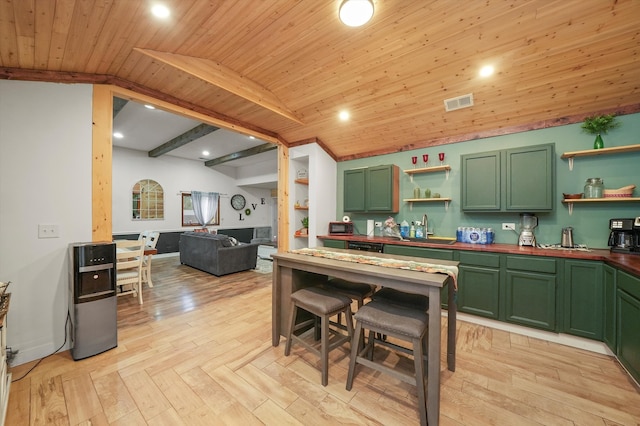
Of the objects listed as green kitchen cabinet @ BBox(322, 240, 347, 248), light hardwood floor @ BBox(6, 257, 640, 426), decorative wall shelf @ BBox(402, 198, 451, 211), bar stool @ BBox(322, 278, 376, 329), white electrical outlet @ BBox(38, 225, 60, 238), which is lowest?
light hardwood floor @ BBox(6, 257, 640, 426)

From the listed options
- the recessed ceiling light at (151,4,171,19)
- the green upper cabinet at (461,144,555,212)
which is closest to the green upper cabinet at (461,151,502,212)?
the green upper cabinet at (461,144,555,212)

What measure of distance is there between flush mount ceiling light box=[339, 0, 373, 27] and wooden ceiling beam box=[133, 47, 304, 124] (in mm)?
1543

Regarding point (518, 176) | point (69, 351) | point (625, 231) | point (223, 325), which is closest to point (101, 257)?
point (69, 351)

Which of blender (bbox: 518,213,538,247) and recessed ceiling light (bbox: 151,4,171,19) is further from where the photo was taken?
blender (bbox: 518,213,538,247)

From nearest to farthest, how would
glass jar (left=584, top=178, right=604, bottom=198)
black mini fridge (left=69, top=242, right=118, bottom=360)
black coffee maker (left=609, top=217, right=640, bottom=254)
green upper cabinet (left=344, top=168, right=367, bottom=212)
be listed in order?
black mini fridge (left=69, top=242, right=118, bottom=360) → black coffee maker (left=609, top=217, right=640, bottom=254) → glass jar (left=584, top=178, right=604, bottom=198) → green upper cabinet (left=344, top=168, right=367, bottom=212)

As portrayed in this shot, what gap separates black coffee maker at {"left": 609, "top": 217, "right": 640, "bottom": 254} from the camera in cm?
237

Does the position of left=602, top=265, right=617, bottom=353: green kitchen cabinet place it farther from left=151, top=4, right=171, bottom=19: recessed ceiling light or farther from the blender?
left=151, top=4, right=171, bottom=19: recessed ceiling light

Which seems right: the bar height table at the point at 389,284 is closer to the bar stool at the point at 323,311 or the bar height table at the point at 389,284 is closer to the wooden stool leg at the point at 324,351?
the bar stool at the point at 323,311

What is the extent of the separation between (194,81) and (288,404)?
310 cm

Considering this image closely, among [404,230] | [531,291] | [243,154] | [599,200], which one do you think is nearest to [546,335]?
[531,291]

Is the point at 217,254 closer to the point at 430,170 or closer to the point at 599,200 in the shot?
the point at 430,170

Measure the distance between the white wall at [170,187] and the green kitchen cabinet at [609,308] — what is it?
8.69 metres

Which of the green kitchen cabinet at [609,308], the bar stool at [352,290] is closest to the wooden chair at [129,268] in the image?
the bar stool at [352,290]

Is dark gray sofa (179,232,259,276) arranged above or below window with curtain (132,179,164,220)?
below
